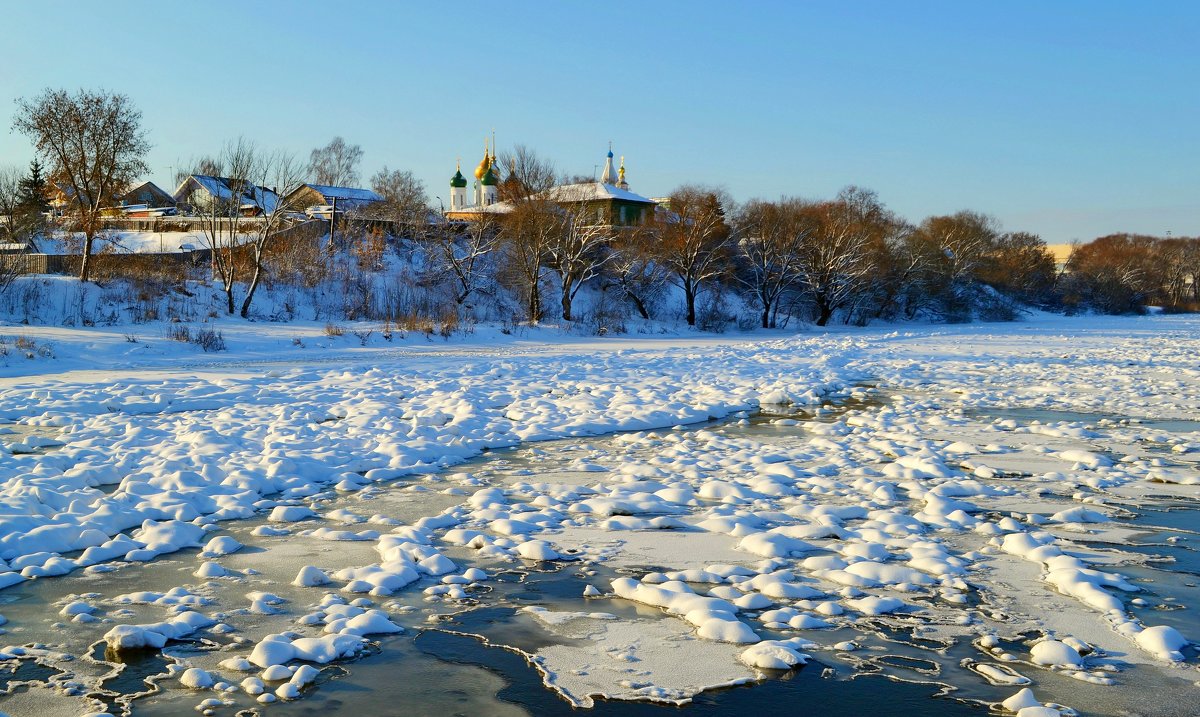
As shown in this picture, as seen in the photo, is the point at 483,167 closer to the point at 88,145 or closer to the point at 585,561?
the point at 88,145

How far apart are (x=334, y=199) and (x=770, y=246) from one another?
2442 cm

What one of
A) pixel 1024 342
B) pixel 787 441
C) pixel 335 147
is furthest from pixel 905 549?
pixel 335 147

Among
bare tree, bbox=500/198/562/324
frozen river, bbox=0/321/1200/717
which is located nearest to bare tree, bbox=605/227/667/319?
bare tree, bbox=500/198/562/324

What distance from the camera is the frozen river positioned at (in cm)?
423

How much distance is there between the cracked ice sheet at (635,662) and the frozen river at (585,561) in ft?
0.06

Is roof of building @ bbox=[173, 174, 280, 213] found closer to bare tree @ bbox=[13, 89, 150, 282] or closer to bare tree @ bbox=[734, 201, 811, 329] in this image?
bare tree @ bbox=[13, 89, 150, 282]

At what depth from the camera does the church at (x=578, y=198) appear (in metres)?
48.0

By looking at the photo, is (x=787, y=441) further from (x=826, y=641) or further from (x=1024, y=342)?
(x=1024, y=342)

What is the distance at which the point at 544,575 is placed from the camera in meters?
5.93

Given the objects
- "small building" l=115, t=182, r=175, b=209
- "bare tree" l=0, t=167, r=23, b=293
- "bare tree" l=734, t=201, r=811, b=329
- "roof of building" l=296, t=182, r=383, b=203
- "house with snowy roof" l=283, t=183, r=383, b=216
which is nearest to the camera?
"bare tree" l=0, t=167, r=23, b=293

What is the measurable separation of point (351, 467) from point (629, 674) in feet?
18.4

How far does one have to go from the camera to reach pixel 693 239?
46.1m

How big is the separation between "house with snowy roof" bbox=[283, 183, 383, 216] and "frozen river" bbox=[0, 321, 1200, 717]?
3827 centimetres

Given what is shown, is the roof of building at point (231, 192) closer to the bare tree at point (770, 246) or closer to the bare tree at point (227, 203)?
the bare tree at point (227, 203)
